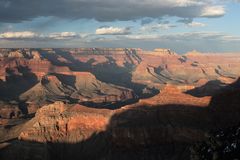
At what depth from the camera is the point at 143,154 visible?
74.0 m

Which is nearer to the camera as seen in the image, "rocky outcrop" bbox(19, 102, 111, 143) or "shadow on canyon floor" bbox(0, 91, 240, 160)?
"shadow on canyon floor" bbox(0, 91, 240, 160)

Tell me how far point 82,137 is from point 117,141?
1184 cm

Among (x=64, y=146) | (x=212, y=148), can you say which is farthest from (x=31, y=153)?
(x=212, y=148)

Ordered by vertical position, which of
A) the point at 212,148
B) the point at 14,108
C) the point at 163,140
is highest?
the point at 212,148

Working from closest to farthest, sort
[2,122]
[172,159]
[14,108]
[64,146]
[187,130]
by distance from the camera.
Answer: [172,159]
[187,130]
[64,146]
[2,122]
[14,108]

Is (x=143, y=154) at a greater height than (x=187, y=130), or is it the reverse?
(x=187, y=130)

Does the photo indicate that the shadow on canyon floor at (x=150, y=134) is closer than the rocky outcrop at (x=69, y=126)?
Yes

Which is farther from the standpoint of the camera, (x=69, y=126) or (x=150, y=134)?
(x=69, y=126)

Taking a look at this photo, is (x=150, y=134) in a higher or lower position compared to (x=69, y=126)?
higher

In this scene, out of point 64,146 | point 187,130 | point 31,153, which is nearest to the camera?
point 187,130

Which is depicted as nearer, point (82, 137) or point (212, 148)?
point (212, 148)

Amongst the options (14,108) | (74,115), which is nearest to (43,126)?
(74,115)

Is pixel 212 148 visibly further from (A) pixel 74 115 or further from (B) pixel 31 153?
(A) pixel 74 115

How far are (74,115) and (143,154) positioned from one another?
80.7ft
